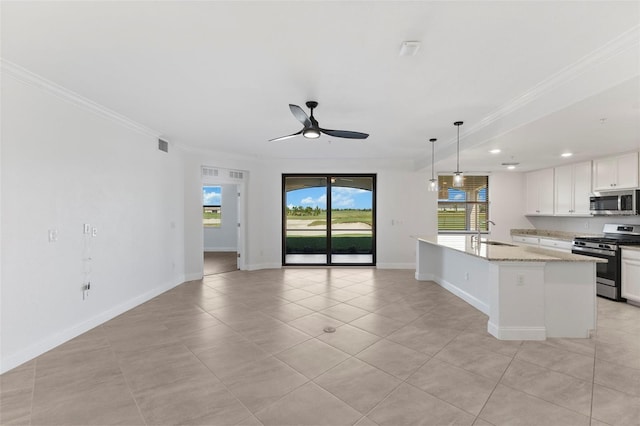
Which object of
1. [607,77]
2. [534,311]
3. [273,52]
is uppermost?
[273,52]

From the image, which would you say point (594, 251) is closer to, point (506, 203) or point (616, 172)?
point (616, 172)

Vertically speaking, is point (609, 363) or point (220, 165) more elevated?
point (220, 165)

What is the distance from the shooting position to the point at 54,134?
311cm

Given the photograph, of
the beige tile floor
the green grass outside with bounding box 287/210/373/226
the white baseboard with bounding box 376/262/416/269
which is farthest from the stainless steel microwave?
the green grass outside with bounding box 287/210/373/226

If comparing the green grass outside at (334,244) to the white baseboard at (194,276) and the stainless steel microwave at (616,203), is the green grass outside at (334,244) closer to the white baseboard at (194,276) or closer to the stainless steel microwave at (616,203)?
the white baseboard at (194,276)

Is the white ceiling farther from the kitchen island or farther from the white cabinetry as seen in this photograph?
the white cabinetry

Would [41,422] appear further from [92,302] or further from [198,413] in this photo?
[92,302]

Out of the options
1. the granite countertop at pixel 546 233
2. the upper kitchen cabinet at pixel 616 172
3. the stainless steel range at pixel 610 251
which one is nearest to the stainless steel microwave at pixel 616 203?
the upper kitchen cabinet at pixel 616 172

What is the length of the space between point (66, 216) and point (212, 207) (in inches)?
293

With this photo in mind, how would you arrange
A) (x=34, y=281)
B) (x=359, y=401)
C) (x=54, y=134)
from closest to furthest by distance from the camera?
1. (x=359, y=401)
2. (x=34, y=281)
3. (x=54, y=134)

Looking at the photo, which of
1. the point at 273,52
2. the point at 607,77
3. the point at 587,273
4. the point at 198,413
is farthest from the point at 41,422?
the point at 587,273

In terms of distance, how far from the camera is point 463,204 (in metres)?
7.71

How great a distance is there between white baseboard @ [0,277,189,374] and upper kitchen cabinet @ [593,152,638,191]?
26.7ft

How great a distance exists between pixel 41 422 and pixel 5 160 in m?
Answer: 2.23
